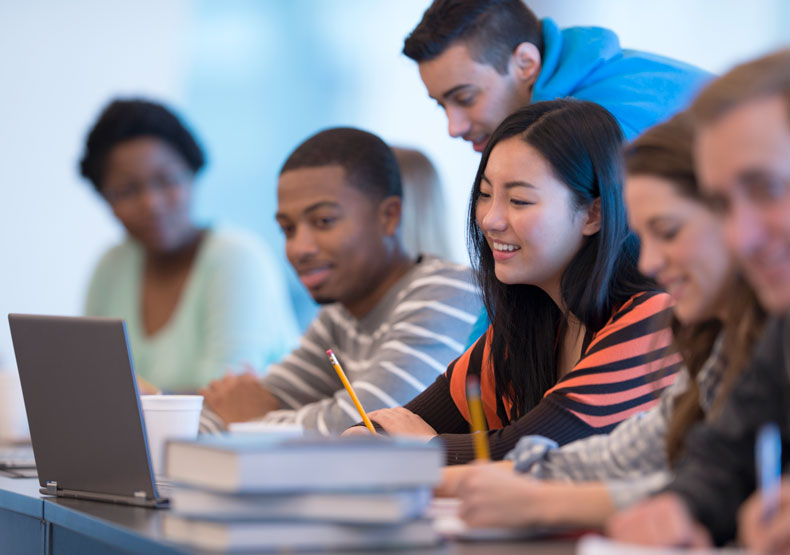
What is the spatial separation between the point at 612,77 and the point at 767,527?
4.38 feet

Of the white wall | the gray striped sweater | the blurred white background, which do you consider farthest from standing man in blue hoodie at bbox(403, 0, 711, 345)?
the white wall

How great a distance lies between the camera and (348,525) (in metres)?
0.78

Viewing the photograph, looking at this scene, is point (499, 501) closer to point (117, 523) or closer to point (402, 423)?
point (117, 523)

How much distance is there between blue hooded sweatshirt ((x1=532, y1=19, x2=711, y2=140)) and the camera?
1776mm

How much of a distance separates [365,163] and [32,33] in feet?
8.29

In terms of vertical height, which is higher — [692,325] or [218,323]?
[218,323]

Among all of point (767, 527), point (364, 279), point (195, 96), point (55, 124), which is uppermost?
point (195, 96)

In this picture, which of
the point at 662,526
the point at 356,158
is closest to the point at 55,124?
the point at 356,158

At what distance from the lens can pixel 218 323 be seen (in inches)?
111

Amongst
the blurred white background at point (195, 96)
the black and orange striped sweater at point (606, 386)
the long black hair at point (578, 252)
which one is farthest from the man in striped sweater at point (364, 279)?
the blurred white background at point (195, 96)

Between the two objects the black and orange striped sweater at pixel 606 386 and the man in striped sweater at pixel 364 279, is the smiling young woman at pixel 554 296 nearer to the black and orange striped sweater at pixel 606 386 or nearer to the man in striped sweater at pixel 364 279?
the black and orange striped sweater at pixel 606 386

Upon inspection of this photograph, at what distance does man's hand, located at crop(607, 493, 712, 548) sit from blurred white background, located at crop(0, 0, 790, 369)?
292 cm

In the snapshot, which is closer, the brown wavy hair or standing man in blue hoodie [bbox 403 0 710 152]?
the brown wavy hair

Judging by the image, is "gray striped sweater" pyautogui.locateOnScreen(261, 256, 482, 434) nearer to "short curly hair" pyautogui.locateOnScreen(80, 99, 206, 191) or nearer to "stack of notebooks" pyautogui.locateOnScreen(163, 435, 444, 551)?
"stack of notebooks" pyautogui.locateOnScreen(163, 435, 444, 551)
